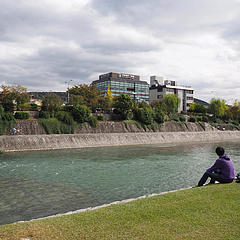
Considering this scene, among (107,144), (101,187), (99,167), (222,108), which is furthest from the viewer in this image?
(222,108)

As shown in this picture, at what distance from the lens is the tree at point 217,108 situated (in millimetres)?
86625

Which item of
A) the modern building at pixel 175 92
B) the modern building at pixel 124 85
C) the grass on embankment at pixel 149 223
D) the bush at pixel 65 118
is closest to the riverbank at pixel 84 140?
the bush at pixel 65 118

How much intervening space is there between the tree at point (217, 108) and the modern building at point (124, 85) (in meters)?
31.1

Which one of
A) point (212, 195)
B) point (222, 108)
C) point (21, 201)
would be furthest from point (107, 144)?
point (222, 108)

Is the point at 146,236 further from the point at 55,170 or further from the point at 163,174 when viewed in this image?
the point at 55,170

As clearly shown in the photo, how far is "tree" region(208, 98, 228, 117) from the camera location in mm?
86625

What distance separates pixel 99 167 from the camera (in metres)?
21.9

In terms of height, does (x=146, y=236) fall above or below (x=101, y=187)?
above

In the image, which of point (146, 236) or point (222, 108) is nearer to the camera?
point (146, 236)

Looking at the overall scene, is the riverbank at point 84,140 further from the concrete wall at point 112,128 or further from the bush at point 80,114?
the bush at point 80,114

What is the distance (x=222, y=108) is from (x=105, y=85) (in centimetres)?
4748

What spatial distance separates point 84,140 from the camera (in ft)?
126

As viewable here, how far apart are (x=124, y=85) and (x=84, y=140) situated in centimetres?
7720

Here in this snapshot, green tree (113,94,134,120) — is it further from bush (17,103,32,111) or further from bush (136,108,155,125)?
bush (17,103,32,111)
